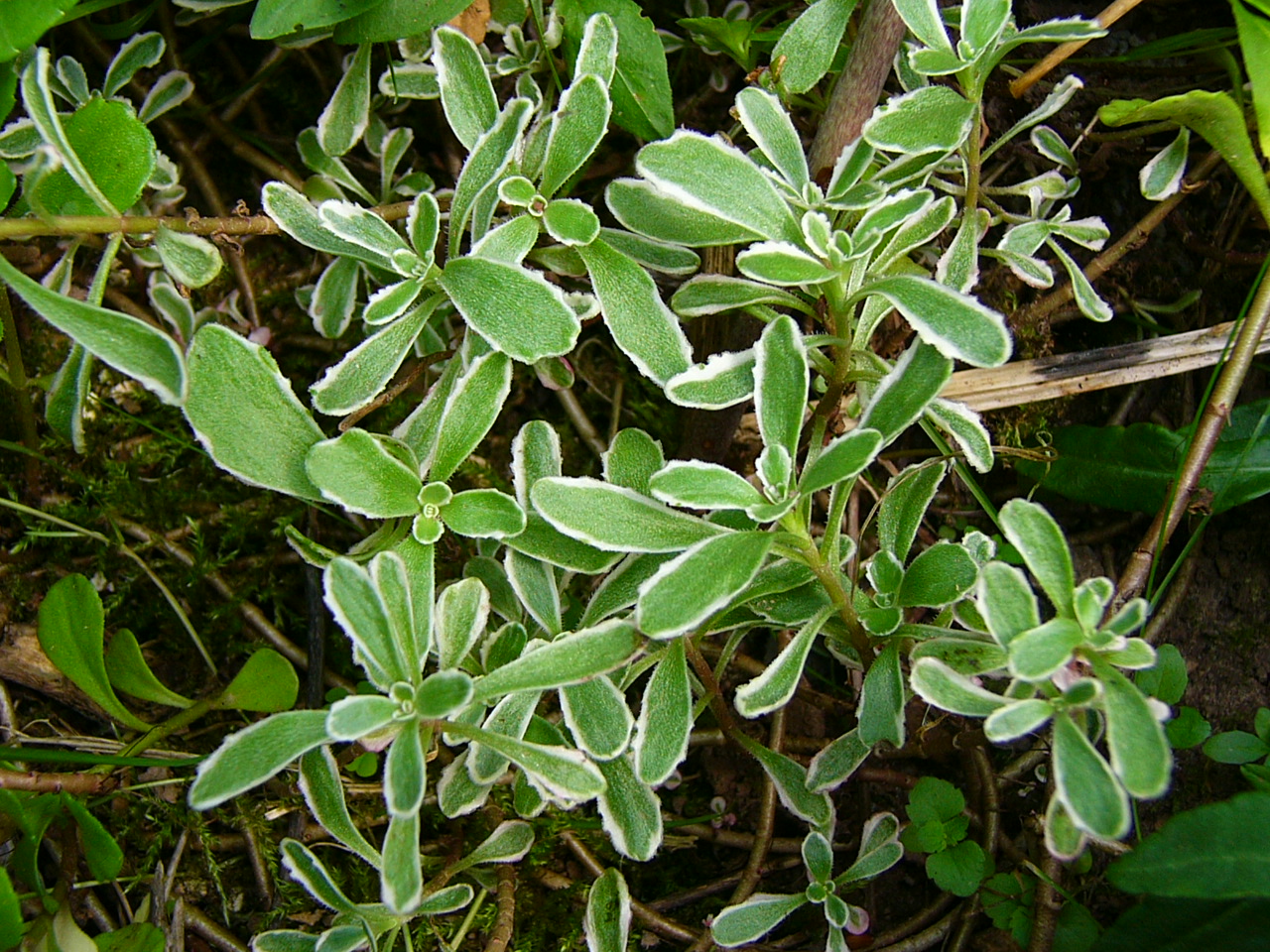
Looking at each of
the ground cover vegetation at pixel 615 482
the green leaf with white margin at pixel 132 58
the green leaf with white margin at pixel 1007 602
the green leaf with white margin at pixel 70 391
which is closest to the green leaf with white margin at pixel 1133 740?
the ground cover vegetation at pixel 615 482

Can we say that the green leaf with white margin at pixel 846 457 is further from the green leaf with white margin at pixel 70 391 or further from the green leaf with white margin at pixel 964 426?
the green leaf with white margin at pixel 70 391

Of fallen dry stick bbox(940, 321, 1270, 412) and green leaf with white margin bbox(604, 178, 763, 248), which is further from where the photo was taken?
fallen dry stick bbox(940, 321, 1270, 412)

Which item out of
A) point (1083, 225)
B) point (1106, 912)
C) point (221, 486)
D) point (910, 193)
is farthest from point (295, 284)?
point (1106, 912)

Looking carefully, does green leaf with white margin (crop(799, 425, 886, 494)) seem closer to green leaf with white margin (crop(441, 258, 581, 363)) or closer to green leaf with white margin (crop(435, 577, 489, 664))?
green leaf with white margin (crop(441, 258, 581, 363))

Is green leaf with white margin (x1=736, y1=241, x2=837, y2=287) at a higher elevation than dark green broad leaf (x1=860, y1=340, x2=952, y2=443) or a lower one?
higher

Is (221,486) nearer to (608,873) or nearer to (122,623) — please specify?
(122,623)

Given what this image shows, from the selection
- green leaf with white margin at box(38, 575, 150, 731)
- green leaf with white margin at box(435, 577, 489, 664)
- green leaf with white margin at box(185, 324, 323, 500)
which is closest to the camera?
green leaf with white margin at box(185, 324, 323, 500)

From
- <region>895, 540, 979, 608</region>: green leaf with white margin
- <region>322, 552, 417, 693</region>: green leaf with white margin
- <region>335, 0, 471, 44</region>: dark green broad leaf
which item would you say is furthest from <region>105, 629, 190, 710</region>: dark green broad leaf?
<region>895, 540, 979, 608</region>: green leaf with white margin
